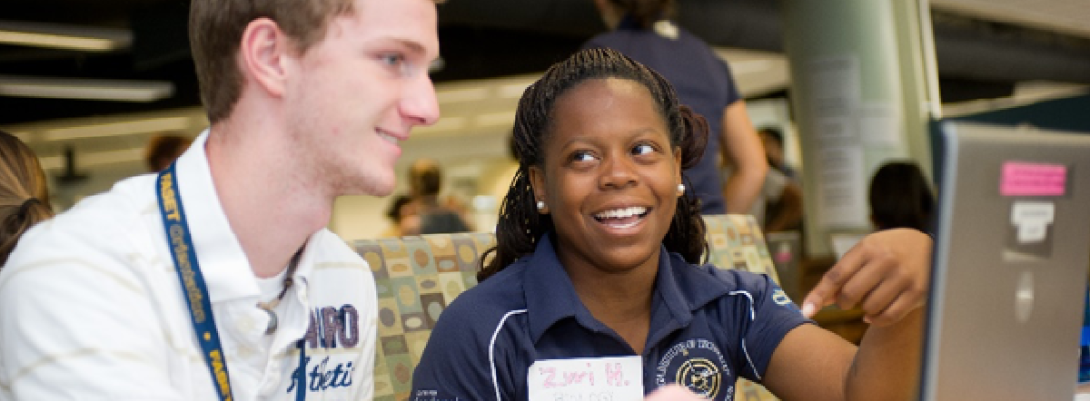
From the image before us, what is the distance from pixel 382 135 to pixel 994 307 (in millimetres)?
559

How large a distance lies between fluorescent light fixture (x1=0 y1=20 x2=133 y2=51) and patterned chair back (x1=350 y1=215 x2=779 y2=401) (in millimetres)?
8596

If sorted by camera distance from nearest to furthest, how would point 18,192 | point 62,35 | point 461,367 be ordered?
point 461,367, point 18,192, point 62,35

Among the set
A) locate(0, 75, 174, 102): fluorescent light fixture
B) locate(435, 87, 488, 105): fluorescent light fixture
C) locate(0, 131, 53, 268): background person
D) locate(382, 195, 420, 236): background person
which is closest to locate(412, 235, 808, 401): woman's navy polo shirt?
locate(0, 131, 53, 268): background person

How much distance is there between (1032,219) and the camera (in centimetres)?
85

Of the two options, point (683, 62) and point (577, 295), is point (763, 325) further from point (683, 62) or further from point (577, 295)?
point (683, 62)

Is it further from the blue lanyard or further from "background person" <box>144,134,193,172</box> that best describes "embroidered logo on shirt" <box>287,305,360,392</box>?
"background person" <box>144,134,193,172</box>

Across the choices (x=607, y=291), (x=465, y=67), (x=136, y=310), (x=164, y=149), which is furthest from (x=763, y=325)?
(x=465, y=67)

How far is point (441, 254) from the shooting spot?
66.6 inches

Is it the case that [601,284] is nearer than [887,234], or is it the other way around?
[887,234]

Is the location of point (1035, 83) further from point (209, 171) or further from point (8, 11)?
point (209, 171)

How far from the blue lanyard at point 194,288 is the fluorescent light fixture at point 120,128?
13554 millimetres

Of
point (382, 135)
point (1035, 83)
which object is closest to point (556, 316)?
point (382, 135)

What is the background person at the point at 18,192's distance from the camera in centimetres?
128

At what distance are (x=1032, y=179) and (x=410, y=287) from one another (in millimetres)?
988
